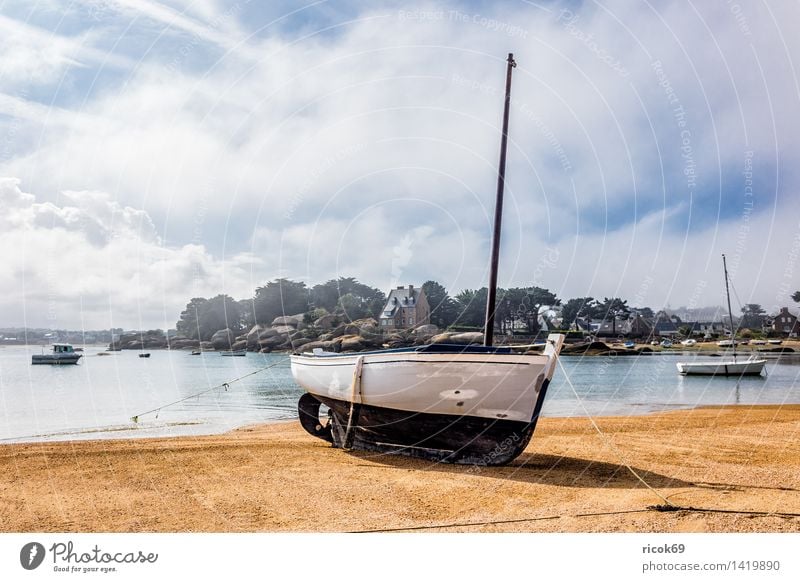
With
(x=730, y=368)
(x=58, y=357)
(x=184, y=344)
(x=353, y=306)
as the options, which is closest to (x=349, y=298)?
(x=353, y=306)

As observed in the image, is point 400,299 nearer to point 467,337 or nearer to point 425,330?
point 425,330

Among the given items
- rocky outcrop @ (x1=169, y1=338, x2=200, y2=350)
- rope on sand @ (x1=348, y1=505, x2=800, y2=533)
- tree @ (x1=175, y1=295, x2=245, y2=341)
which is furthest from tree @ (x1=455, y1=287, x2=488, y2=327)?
rocky outcrop @ (x1=169, y1=338, x2=200, y2=350)

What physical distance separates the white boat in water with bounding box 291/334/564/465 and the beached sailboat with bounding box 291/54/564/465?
0.04 ft

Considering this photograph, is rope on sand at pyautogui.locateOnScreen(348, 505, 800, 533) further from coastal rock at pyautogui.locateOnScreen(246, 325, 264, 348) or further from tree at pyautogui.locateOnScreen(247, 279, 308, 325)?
coastal rock at pyautogui.locateOnScreen(246, 325, 264, 348)

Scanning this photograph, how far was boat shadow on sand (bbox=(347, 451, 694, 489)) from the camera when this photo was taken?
7336 millimetres

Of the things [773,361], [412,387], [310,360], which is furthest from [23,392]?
[773,361]

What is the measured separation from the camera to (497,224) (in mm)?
11812

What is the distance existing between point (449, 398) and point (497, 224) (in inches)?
176

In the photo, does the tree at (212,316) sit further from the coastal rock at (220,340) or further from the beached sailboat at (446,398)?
the beached sailboat at (446,398)

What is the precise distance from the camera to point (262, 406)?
22.2 meters

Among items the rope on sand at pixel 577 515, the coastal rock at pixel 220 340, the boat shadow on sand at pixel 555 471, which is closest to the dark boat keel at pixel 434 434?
the boat shadow on sand at pixel 555 471

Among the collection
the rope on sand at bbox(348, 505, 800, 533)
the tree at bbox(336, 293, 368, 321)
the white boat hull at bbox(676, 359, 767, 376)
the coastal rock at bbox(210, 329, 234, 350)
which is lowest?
the white boat hull at bbox(676, 359, 767, 376)

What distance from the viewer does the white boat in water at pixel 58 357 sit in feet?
179
